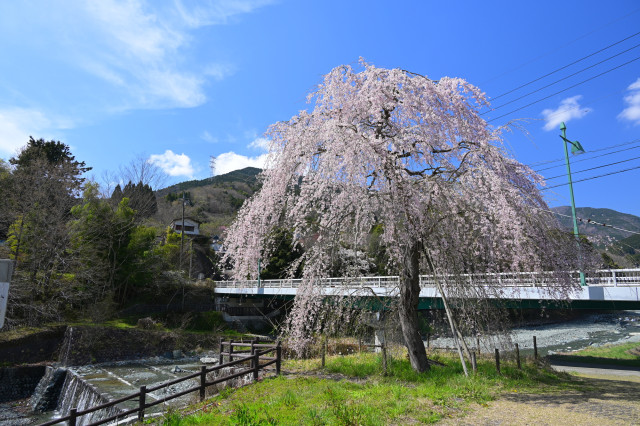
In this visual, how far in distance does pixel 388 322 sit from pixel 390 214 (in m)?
4.28

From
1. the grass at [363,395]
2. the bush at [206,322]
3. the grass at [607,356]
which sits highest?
the grass at [363,395]

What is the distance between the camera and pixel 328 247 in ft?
30.1

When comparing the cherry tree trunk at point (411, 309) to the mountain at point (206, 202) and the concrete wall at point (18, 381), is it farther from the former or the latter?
the mountain at point (206, 202)

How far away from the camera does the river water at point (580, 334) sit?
30081 mm

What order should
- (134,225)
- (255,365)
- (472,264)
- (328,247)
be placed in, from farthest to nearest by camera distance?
(134,225), (255,365), (472,264), (328,247)

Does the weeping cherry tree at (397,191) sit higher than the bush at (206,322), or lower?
higher

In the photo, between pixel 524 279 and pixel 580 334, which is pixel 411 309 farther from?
pixel 580 334

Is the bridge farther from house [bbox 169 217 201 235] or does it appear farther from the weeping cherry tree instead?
house [bbox 169 217 201 235]

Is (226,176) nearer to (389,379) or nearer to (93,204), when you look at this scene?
(93,204)

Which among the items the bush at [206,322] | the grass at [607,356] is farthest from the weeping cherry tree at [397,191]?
the bush at [206,322]

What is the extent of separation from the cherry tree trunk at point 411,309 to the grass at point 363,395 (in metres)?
0.42

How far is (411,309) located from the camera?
33.3ft

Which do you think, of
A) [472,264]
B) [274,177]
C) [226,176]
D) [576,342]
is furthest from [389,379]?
[226,176]

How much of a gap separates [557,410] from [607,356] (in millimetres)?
24243
